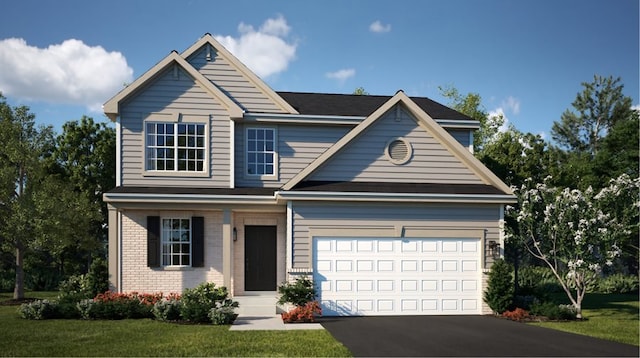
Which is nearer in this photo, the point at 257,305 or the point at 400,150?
the point at 257,305

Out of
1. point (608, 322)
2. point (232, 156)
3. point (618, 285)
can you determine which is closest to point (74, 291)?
point (232, 156)

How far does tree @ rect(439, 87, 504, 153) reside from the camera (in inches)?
1467

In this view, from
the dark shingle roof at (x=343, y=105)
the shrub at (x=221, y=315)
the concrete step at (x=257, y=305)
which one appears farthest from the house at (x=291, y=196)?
the shrub at (x=221, y=315)

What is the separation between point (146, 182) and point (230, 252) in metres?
3.48

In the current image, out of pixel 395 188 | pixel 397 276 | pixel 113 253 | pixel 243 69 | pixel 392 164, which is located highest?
pixel 243 69

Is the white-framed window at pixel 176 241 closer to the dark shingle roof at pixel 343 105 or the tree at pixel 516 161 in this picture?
the dark shingle roof at pixel 343 105

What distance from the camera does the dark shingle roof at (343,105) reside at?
759 inches

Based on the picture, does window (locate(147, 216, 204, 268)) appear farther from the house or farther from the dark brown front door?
the dark brown front door

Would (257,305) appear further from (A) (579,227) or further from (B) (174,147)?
(A) (579,227)

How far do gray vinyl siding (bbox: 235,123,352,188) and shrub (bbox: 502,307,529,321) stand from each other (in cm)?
774

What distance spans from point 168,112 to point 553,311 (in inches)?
504

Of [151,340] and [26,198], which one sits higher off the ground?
[26,198]

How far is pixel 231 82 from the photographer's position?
18.7 meters

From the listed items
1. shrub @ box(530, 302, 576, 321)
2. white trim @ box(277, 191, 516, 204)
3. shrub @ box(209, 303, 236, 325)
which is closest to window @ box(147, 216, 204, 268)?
white trim @ box(277, 191, 516, 204)
